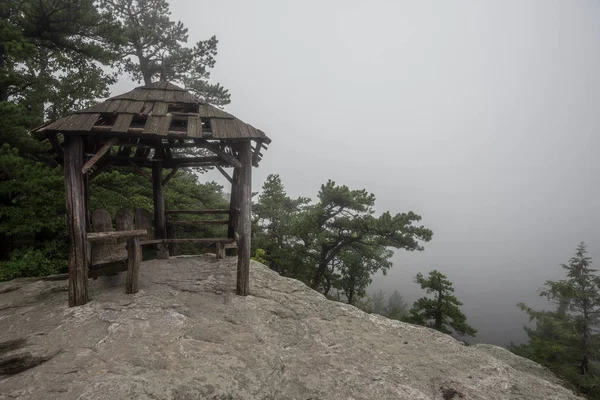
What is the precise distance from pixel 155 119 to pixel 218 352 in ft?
15.6

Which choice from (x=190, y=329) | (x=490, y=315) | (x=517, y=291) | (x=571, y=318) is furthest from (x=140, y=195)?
(x=517, y=291)

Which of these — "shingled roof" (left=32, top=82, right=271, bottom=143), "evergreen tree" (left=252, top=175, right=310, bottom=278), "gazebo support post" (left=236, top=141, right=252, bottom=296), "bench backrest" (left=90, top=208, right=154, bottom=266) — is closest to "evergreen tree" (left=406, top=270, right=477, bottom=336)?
"evergreen tree" (left=252, top=175, right=310, bottom=278)

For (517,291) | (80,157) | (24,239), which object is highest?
(80,157)

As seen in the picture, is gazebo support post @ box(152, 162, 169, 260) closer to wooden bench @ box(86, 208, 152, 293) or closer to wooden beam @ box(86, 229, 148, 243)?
wooden bench @ box(86, 208, 152, 293)

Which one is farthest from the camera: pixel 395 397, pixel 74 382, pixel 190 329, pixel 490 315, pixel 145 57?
pixel 490 315

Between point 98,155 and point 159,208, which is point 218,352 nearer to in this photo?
point 98,155

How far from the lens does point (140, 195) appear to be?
10352 millimetres

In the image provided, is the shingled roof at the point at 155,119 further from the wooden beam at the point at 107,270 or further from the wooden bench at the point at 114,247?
the wooden beam at the point at 107,270

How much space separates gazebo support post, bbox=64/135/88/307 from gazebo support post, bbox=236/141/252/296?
305 centimetres

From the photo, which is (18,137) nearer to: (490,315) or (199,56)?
(199,56)

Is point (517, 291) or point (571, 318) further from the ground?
point (571, 318)

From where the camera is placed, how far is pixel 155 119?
18.0 ft

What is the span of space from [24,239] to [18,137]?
4044 mm

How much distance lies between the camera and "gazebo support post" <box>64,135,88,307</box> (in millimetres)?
5004
